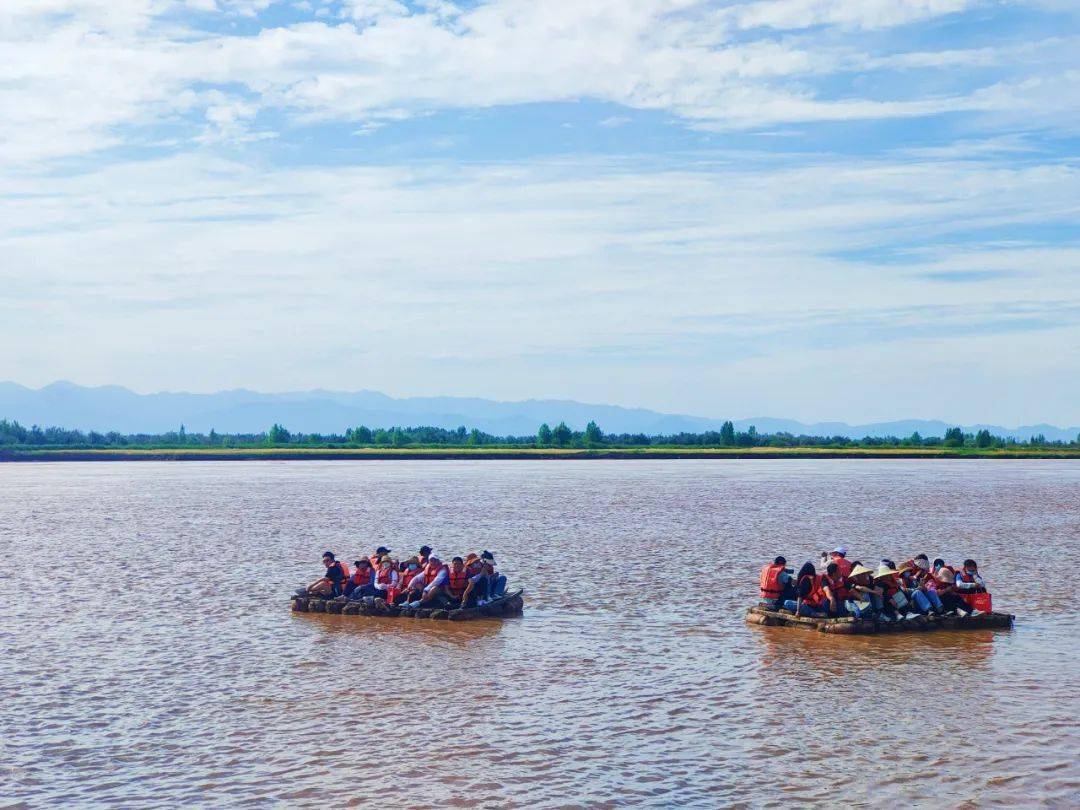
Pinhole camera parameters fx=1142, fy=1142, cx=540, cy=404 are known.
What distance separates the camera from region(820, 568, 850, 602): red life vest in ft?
79.4

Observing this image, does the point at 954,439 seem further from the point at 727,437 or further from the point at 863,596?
the point at 863,596

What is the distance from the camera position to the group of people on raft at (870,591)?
79.0ft

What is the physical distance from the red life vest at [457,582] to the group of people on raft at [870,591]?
22.0 feet

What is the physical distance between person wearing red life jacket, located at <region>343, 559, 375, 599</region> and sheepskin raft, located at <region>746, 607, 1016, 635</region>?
8971 mm

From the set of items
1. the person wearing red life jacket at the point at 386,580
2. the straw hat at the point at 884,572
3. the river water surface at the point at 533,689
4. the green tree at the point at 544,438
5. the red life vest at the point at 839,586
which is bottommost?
the river water surface at the point at 533,689

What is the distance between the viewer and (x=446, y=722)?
17266mm

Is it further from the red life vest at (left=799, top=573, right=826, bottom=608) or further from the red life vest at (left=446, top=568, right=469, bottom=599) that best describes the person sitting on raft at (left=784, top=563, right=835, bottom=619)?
the red life vest at (left=446, top=568, right=469, bottom=599)

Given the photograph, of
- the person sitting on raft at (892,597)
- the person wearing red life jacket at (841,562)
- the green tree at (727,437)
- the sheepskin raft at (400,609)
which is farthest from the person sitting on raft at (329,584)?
the green tree at (727,437)

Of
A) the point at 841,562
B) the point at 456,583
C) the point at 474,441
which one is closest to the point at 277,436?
the point at 474,441

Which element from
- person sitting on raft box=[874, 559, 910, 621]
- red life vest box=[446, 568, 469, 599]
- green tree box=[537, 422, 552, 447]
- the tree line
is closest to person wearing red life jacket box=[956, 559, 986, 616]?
person sitting on raft box=[874, 559, 910, 621]

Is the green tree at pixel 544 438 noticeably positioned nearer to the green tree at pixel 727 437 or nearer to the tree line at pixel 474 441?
the tree line at pixel 474 441

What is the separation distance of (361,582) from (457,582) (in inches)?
101

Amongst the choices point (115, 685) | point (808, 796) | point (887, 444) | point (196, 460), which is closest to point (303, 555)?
point (115, 685)

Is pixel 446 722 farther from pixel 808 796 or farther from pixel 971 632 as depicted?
pixel 971 632
